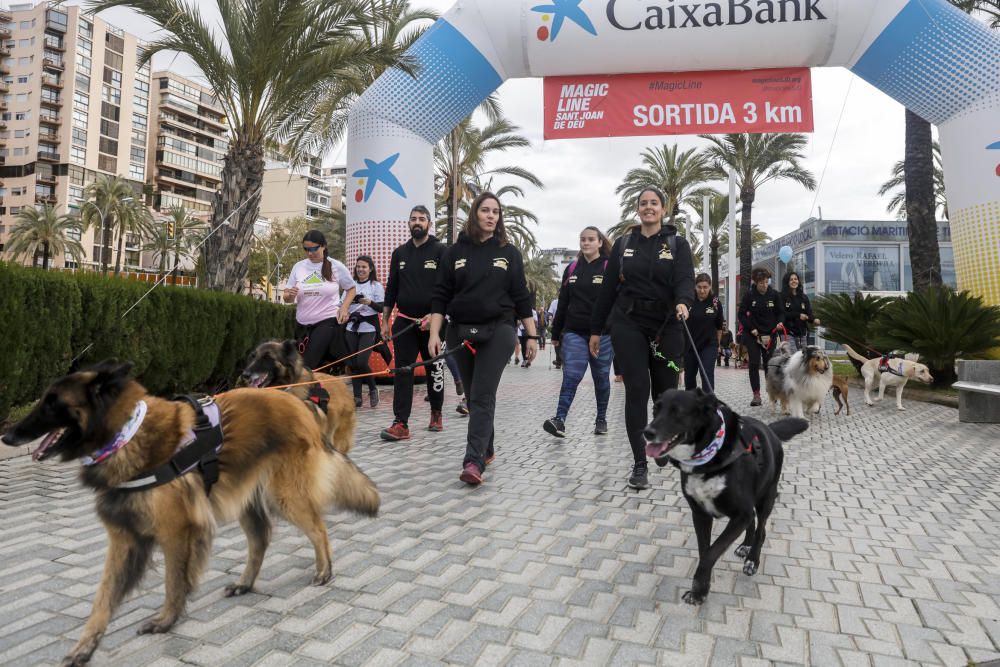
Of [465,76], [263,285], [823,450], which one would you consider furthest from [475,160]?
[263,285]

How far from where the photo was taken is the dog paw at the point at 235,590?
2.81 meters

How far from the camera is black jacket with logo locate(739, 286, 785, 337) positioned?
9.64 m

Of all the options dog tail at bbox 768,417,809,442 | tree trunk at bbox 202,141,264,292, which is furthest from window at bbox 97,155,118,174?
dog tail at bbox 768,417,809,442

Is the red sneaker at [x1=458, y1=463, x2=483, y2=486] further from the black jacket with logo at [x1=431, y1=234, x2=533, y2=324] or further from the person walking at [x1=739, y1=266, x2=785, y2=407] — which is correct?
the person walking at [x1=739, y1=266, x2=785, y2=407]

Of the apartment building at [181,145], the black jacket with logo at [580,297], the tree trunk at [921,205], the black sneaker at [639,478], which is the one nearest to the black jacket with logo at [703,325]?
the black jacket with logo at [580,297]

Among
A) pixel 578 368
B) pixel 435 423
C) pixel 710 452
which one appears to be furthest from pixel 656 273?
pixel 435 423

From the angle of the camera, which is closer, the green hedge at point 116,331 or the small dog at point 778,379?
the green hedge at point 116,331

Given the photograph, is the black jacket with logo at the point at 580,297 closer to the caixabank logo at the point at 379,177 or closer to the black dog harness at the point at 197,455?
the black dog harness at the point at 197,455

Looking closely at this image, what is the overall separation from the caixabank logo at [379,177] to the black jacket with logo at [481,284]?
6.85 m

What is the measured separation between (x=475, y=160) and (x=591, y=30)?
1377cm

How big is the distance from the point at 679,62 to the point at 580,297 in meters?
7.06

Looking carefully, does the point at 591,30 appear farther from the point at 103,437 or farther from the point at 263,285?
the point at 263,285

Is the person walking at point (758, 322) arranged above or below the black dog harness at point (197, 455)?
above

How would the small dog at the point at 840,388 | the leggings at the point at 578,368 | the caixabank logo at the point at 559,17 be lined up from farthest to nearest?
the caixabank logo at the point at 559,17
the small dog at the point at 840,388
the leggings at the point at 578,368
